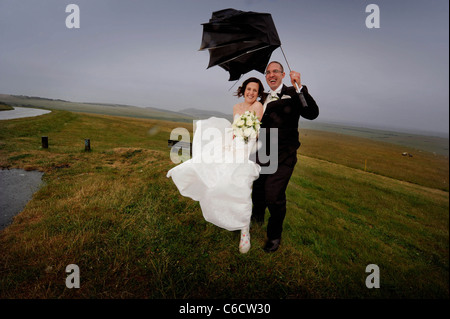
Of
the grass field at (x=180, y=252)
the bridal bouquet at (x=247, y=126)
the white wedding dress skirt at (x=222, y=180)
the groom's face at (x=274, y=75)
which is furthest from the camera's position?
the groom's face at (x=274, y=75)

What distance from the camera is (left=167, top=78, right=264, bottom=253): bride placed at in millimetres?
3332

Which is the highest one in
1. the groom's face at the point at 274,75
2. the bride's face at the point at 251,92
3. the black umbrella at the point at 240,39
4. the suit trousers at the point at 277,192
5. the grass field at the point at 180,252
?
the black umbrella at the point at 240,39

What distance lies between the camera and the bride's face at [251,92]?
13.4ft

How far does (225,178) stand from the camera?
3.37 m

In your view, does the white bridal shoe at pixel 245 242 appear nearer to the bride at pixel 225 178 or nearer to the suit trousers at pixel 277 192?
the bride at pixel 225 178

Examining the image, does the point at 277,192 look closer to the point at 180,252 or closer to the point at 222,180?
the point at 222,180

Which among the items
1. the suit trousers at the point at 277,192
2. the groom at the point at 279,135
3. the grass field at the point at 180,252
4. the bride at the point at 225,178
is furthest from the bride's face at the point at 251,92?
the grass field at the point at 180,252

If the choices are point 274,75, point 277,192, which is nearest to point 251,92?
point 274,75

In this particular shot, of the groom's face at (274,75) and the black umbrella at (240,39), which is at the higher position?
the black umbrella at (240,39)

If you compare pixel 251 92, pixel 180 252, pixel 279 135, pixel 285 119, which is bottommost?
pixel 180 252

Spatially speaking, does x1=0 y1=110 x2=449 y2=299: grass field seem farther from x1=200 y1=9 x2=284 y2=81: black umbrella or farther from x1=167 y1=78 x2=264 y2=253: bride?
x1=200 y1=9 x2=284 y2=81: black umbrella

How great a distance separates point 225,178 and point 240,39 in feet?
10.0

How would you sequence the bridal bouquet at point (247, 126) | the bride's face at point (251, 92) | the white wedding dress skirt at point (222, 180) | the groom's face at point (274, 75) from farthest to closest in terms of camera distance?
the bride's face at point (251, 92)
the groom's face at point (274, 75)
the bridal bouquet at point (247, 126)
the white wedding dress skirt at point (222, 180)
